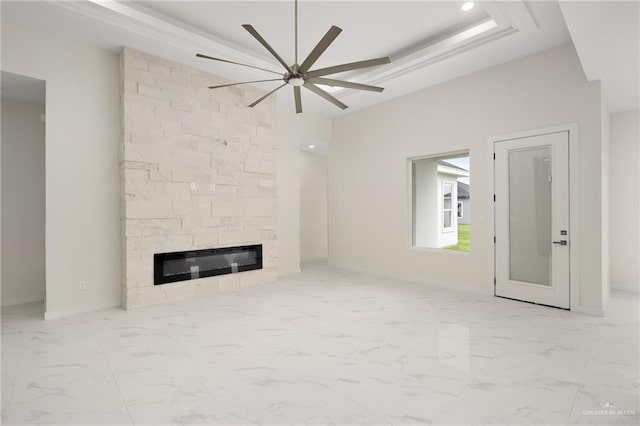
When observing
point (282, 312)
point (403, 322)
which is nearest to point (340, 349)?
point (403, 322)

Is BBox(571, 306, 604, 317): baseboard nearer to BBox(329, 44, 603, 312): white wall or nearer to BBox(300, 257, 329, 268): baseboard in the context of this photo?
BBox(329, 44, 603, 312): white wall

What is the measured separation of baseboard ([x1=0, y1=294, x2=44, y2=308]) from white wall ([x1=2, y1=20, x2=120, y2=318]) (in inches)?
46.2

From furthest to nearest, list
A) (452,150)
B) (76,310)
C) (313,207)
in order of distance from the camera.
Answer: (313,207) → (452,150) → (76,310)

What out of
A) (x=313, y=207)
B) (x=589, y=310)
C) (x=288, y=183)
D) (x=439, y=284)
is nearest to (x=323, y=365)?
(x=439, y=284)

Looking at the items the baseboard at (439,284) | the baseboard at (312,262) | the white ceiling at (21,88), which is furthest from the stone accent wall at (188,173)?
the baseboard at (439,284)

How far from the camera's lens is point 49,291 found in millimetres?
3684

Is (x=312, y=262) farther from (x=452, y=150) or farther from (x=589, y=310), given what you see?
(x=589, y=310)

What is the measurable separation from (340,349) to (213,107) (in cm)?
398

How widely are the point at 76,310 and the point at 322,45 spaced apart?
418 cm

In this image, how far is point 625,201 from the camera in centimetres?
503

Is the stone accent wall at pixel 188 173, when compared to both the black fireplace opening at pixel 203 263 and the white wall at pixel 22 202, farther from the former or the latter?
the white wall at pixel 22 202

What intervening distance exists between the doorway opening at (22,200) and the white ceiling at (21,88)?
0.01 m

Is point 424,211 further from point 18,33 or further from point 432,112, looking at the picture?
point 18,33

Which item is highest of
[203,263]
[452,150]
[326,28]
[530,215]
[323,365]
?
[326,28]
